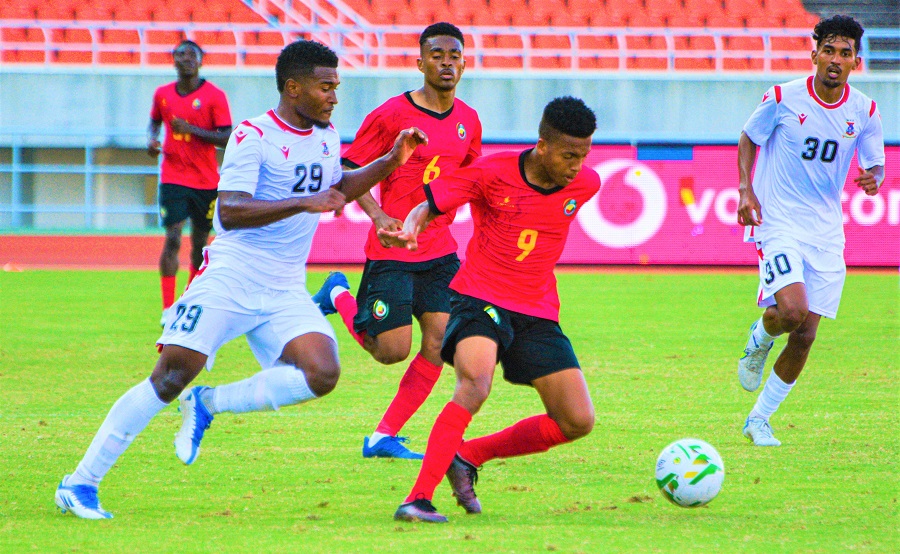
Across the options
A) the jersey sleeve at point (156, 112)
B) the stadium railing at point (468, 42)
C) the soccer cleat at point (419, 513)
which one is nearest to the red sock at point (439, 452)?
the soccer cleat at point (419, 513)

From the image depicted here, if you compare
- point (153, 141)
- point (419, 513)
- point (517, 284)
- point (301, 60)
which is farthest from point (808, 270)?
point (153, 141)

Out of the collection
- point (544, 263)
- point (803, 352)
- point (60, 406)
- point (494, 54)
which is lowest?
point (60, 406)

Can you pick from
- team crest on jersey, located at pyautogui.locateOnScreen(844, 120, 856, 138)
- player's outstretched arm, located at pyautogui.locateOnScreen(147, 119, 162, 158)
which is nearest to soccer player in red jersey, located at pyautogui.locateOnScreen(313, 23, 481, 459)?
team crest on jersey, located at pyautogui.locateOnScreen(844, 120, 856, 138)

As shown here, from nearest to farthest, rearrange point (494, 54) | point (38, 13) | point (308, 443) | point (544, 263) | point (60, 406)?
point (544, 263) < point (308, 443) < point (60, 406) < point (494, 54) < point (38, 13)

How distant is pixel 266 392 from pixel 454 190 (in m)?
1.19

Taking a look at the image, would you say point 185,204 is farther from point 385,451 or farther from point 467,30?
point 467,30

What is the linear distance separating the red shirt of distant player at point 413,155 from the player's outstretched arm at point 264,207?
5.51ft

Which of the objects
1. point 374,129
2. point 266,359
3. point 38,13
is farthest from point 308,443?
point 38,13

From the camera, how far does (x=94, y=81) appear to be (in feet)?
70.0

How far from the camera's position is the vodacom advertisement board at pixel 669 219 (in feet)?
58.6

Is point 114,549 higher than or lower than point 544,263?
lower

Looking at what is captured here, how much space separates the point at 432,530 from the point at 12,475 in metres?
2.28

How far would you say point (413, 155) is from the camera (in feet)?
20.4

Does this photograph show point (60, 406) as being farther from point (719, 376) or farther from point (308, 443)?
point (719, 376)
